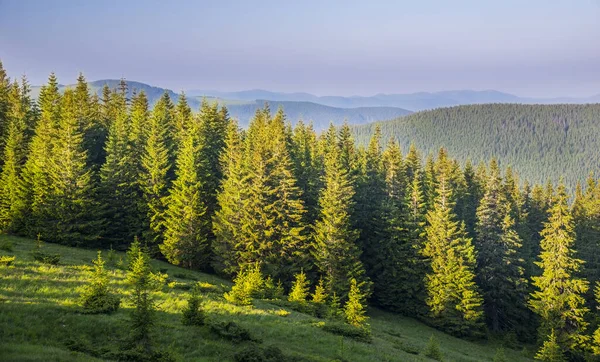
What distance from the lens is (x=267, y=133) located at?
45.6m

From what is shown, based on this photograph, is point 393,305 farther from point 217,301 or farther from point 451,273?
point 217,301

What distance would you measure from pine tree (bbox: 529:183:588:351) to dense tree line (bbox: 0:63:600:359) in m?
0.14

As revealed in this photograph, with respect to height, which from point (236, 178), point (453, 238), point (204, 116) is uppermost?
point (204, 116)

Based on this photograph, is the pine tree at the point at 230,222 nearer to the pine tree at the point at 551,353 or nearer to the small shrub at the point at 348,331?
the small shrub at the point at 348,331

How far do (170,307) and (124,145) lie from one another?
3400cm

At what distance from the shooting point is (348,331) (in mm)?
22750

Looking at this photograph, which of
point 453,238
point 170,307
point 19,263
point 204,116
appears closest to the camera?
point 170,307

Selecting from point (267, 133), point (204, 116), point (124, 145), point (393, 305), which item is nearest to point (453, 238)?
point (393, 305)

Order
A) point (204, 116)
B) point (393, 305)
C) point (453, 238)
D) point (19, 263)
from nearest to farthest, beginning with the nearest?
1. point (19, 263)
2. point (453, 238)
3. point (393, 305)
4. point (204, 116)

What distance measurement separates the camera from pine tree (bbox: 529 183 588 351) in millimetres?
41188

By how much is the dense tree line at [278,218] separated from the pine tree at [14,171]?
0.18 meters

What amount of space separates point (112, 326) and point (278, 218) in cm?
2900

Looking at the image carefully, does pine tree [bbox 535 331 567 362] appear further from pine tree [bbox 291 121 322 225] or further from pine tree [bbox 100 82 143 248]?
pine tree [bbox 100 82 143 248]

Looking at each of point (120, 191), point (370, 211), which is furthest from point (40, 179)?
point (370, 211)
